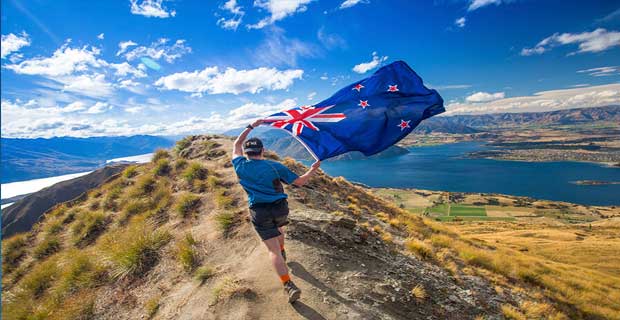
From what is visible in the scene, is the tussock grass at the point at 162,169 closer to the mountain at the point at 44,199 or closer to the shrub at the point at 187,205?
the shrub at the point at 187,205

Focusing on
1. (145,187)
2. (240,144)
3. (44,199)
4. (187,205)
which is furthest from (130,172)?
(44,199)

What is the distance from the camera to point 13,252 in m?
14.5

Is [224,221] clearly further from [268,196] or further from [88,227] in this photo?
[88,227]

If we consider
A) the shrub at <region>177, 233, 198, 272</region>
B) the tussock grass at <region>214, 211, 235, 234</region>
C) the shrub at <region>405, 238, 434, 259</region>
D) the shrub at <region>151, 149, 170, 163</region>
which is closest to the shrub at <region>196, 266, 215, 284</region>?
the shrub at <region>177, 233, 198, 272</region>

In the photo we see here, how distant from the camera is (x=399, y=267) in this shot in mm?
9922

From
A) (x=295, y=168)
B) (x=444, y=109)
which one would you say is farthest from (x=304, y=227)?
(x=295, y=168)

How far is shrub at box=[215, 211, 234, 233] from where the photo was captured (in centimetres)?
1082

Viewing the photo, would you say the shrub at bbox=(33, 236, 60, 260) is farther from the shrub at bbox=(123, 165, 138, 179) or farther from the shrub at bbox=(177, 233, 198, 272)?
the shrub at bbox=(177, 233, 198, 272)

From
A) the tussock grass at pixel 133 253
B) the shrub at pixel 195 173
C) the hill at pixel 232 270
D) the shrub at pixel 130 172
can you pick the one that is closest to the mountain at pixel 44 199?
the shrub at pixel 130 172

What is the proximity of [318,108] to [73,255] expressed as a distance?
12.2m

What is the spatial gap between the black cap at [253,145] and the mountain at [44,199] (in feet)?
175

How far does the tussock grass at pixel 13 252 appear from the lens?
13.8 m

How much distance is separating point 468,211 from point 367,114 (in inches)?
6020

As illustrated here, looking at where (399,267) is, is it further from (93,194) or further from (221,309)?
(93,194)
